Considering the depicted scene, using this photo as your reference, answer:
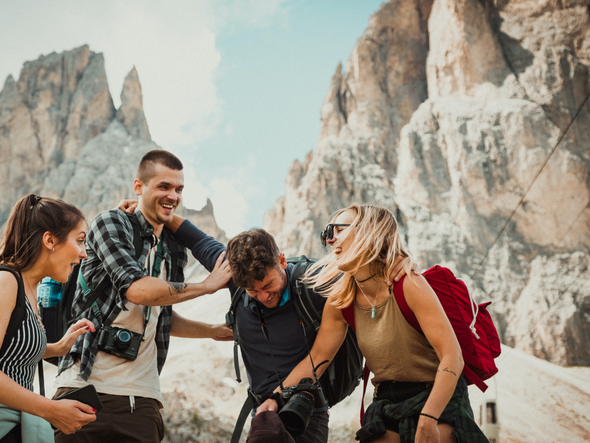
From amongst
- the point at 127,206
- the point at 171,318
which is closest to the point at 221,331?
the point at 171,318

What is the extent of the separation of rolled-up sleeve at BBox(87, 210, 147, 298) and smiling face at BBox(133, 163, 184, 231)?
0.57ft

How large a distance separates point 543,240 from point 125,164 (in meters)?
34.1

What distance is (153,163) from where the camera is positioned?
2.92m

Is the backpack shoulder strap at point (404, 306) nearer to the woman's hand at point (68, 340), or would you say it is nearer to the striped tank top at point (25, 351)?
the woman's hand at point (68, 340)

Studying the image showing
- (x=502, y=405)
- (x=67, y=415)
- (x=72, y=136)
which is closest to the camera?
(x=67, y=415)

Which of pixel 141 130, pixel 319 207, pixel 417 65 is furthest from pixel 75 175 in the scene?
pixel 417 65

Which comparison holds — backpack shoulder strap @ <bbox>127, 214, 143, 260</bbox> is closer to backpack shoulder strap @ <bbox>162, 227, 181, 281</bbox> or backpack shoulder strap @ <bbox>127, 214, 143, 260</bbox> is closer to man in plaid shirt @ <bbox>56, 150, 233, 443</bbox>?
man in plaid shirt @ <bbox>56, 150, 233, 443</bbox>

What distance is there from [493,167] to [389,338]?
1990 centimetres

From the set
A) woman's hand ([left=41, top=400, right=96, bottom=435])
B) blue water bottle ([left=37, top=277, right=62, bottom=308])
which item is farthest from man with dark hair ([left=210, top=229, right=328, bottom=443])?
blue water bottle ([left=37, top=277, right=62, bottom=308])

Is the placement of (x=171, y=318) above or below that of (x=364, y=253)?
below

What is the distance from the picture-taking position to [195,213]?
4066 centimetres

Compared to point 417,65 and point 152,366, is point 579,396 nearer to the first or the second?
point 152,366

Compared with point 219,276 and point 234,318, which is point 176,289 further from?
point 234,318

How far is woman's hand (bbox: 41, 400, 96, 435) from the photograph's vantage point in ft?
5.96
